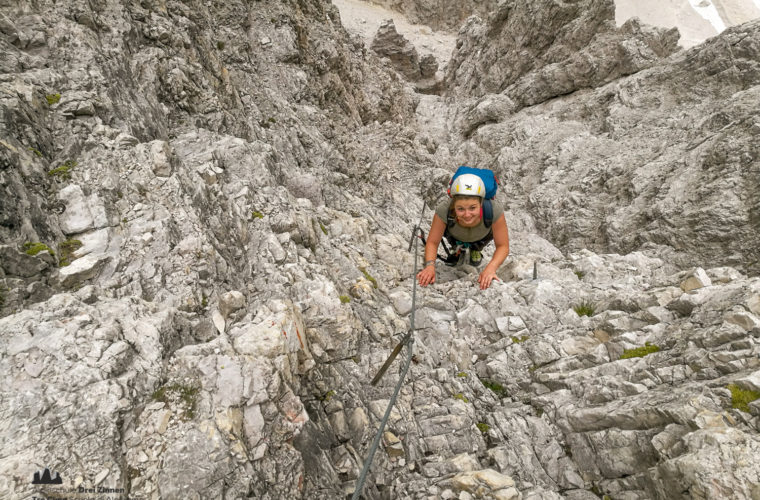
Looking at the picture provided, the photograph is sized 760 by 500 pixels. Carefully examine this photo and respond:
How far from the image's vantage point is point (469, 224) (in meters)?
7.89

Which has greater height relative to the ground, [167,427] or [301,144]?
[301,144]

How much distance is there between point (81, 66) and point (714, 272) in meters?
13.2

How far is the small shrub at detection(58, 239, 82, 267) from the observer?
15.2 feet

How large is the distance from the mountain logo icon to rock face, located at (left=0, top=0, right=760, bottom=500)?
39mm

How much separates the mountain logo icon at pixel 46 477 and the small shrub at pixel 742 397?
6429mm

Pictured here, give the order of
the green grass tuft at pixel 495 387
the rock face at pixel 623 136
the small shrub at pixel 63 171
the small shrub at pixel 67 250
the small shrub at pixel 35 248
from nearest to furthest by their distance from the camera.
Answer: the small shrub at pixel 35 248 < the small shrub at pixel 67 250 < the small shrub at pixel 63 171 < the green grass tuft at pixel 495 387 < the rock face at pixel 623 136

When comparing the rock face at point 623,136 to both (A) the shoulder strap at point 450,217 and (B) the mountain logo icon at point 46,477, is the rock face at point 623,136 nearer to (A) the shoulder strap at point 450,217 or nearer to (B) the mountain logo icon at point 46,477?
(A) the shoulder strap at point 450,217

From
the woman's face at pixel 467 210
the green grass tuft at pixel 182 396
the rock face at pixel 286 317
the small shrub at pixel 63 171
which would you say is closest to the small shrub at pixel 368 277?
the rock face at pixel 286 317

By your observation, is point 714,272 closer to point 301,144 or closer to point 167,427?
point 167,427

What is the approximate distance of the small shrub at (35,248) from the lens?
4.30m

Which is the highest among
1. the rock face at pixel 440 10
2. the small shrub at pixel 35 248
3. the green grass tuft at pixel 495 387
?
the rock face at pixel 440 10

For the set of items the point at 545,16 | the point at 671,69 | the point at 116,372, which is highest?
the point at 545,16

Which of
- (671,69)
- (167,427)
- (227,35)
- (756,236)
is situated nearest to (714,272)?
(756,236)

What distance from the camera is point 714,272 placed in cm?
689
